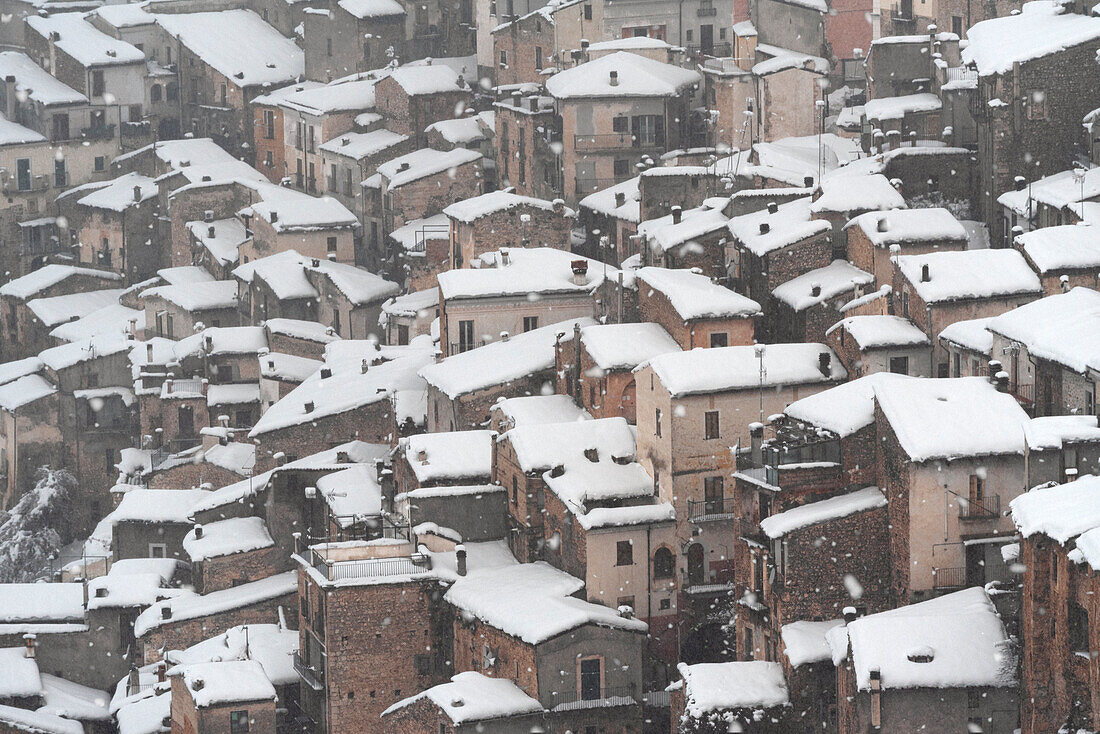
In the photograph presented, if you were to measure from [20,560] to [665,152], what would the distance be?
2971 cm

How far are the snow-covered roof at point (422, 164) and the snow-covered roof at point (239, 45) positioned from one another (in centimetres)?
1710

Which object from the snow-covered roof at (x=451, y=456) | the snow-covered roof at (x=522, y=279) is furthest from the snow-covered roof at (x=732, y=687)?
the snow-covered roof at (x=522, y=279)

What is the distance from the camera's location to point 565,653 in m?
57.5

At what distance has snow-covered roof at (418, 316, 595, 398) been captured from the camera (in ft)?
229

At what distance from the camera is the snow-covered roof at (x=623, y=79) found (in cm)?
8706

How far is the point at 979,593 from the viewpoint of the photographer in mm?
52500

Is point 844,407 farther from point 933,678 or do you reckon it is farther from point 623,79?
point 623,79

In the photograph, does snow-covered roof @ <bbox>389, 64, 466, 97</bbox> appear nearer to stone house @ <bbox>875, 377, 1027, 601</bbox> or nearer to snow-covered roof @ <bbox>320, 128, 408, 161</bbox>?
snow-covered roof @ <bbox>320, 128, 408, 161</bbox>

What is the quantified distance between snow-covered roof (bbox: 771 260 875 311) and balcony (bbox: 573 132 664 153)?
19.7m

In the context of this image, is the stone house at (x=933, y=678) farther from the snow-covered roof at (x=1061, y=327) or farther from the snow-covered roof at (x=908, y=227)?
the snow-covered roof at (x=908, y=227)

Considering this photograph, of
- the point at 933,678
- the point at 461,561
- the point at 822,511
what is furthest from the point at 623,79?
the point at 933,678

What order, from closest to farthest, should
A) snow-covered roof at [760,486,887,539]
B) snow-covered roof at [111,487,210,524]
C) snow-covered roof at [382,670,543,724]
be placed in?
1. snow-covered roof at [760,486,887,539]
2. snow-covered roof at [382,670,543,724]
3. snow-covered roof at [111,487,210,524]

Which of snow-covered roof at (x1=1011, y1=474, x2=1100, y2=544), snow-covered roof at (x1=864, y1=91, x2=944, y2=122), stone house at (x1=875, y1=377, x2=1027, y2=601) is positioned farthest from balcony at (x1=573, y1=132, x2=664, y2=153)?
snow-covered roof at (x1=1011, y1=474, x2=1100, y2=544)

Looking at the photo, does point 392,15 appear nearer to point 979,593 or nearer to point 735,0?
point 735,0
